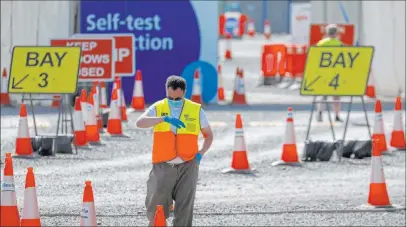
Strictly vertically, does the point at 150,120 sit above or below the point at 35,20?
below

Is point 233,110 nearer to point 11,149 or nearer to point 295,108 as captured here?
point 295,108

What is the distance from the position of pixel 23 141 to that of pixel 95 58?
4.52 metres

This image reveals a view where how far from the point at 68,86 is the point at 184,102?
9.15 meters

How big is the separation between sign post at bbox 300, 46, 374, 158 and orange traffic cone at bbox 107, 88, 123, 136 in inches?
129

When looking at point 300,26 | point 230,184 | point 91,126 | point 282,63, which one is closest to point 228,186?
point 230,184

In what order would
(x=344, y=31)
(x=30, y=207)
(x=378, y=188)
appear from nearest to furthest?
1. (x=30, y=207)
2. (x=378, y=188)
3. (x=344, y=31)

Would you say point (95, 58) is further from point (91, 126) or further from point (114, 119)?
point (91, 126)

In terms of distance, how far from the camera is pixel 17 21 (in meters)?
27.7

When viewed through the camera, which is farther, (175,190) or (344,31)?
(344,31)

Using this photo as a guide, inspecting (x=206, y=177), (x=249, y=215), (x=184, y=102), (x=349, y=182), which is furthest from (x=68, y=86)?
(x=184, y=102)

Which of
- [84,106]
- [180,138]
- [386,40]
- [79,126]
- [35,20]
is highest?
[35,20]

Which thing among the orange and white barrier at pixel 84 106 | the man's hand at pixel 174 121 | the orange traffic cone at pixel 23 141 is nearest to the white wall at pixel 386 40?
the orange and white barrier at pixel 84 106

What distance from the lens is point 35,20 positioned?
1089 inches

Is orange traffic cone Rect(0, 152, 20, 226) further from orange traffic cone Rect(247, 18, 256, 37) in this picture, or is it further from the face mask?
orange traffic cone Rect(247, 18, 256, 37)
